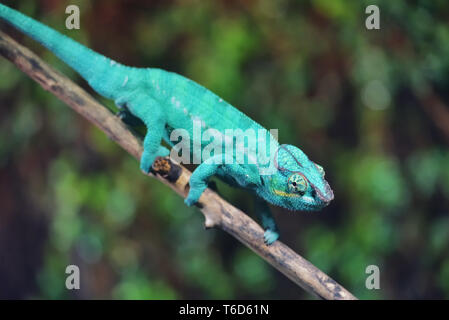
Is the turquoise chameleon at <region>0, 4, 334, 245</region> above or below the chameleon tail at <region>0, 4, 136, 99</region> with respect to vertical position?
below

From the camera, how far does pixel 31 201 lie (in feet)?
8.93

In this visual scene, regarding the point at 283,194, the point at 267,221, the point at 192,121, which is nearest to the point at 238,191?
the point at 267,221

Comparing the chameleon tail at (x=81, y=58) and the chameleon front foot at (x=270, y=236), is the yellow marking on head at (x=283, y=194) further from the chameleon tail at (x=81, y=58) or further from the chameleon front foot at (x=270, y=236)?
the chameleon tail at (x=81, y=58)

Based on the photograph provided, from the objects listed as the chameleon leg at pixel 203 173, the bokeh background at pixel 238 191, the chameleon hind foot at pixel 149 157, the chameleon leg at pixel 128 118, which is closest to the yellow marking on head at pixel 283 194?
the chameleon leg at pixel 203 173

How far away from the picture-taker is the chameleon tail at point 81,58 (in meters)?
1.44

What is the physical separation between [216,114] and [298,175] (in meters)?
0.34

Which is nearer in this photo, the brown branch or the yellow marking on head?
the yellow marking on head

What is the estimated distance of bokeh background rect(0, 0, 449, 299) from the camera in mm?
2350

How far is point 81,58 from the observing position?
4.90 feet

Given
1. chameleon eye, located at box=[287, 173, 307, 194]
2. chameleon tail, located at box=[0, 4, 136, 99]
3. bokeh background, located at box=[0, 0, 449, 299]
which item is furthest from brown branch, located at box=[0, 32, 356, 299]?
bokeh background, located at box=[0, 0, 449, 299]

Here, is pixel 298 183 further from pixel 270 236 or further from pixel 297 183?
pixel 270 236

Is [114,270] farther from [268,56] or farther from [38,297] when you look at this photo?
[268,56]

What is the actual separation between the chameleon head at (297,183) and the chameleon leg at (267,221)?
198 millimetres

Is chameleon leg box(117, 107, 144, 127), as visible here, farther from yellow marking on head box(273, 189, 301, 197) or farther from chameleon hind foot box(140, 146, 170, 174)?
yellow marking on head box(273, 189, 301, 197)
